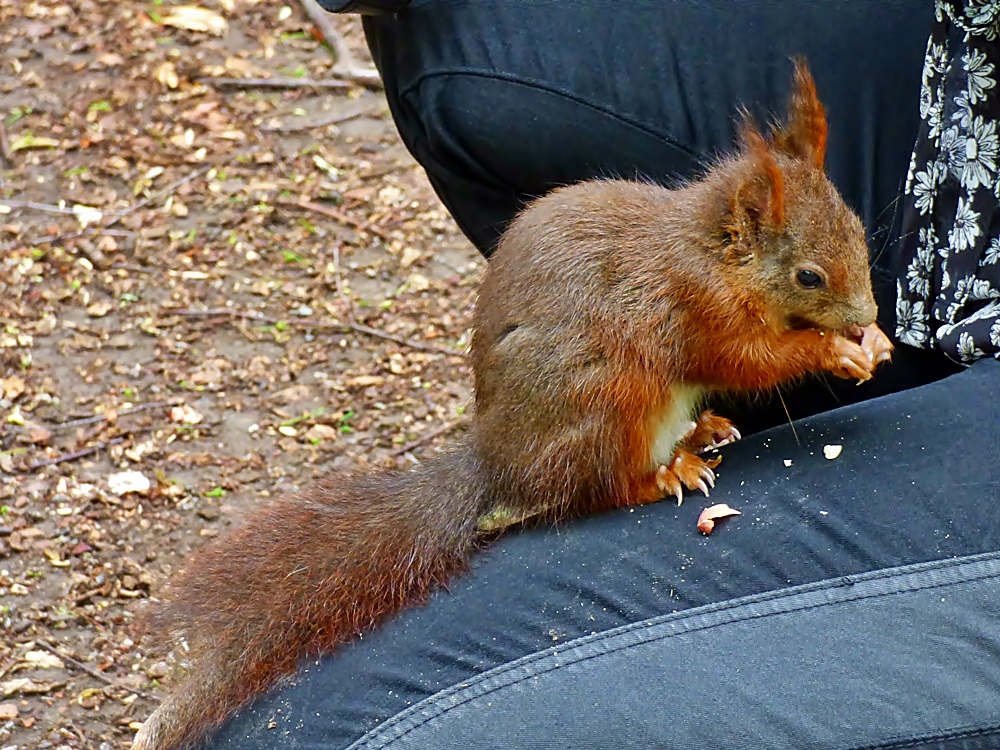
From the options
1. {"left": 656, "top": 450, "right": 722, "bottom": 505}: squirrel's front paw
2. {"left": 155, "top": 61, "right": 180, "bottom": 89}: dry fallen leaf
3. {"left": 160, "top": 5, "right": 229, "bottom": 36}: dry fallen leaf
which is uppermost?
{"left": 160, "top": 5, "right": 229, "bottom": 36}: dry fallen leaf

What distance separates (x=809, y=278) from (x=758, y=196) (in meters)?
0.13

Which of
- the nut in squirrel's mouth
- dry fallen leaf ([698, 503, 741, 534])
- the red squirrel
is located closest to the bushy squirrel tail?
the red squirrel

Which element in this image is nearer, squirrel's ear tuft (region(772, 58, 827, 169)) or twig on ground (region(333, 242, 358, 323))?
squirrel's ear tuft (region(772, 58, 827, 169))

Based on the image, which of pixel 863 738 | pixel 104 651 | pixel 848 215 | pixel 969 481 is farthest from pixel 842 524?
pixel 104 651

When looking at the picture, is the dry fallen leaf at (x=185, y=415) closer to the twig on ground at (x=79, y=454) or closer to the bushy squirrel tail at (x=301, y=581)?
the twig on ground at (x=79, y=454)

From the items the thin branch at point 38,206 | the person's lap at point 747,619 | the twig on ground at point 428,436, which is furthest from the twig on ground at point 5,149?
the person's lap at point 747,619

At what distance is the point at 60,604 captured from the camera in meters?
2.50

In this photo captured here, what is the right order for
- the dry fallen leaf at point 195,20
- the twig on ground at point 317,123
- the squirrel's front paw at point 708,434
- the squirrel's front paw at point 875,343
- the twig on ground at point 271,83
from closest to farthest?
the squirrel's front paw at point 875,343 → the squirrel's front paw at point 708,434 → the twig on ground at point 317,123 → the twig on ground at point 271,83 → the dry fallen leaf at point 195,20

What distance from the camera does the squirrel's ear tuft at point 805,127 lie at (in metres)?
1.69

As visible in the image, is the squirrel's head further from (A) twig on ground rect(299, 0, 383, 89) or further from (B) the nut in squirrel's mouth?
(A) twig on ground rect(299, 0, 383, 89)

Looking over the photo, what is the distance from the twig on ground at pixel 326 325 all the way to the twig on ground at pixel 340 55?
3.68 ft

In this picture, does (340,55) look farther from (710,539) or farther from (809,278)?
(710,539)

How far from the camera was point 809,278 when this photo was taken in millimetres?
1709

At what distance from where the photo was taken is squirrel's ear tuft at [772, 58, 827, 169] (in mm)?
1690
